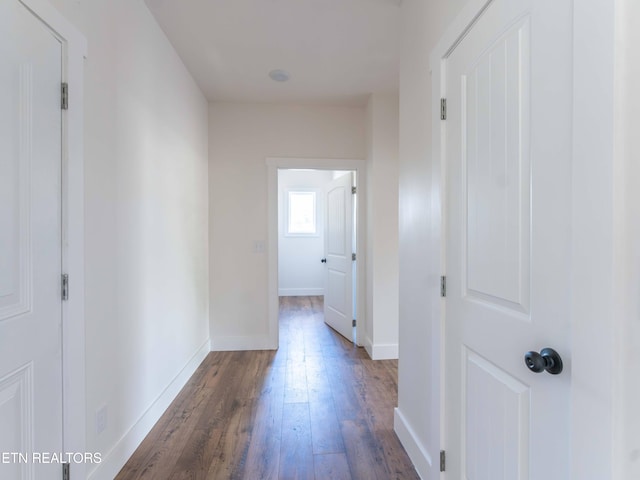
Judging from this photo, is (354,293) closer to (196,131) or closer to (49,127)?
(196,131)

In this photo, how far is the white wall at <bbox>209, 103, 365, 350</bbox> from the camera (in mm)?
3344

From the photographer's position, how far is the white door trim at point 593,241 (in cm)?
65

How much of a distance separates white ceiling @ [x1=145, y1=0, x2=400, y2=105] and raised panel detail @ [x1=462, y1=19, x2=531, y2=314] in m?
1.29

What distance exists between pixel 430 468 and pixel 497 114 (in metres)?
1.53

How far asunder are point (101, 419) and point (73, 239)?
2.87ft

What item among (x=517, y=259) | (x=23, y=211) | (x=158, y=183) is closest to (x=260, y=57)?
(x=158, y=183)

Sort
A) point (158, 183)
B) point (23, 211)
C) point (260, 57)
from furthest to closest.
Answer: point (260, 57)
point (158, 183)
point (23, 211)

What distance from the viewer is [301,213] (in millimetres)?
6766

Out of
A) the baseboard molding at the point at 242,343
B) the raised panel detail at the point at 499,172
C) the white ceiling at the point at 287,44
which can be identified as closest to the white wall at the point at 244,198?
the baseboard molding at the point at 242,343

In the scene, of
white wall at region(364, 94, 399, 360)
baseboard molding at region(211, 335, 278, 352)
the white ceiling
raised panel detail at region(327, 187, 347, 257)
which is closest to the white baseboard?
white wall at region(364, 94, 399, 360)

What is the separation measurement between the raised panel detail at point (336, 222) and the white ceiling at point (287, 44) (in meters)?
1.24

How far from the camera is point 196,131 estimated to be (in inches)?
116

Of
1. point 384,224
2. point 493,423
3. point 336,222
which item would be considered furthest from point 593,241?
point 336,222

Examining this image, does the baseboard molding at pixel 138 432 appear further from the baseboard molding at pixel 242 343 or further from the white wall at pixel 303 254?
the white wall at pixel 303 254
